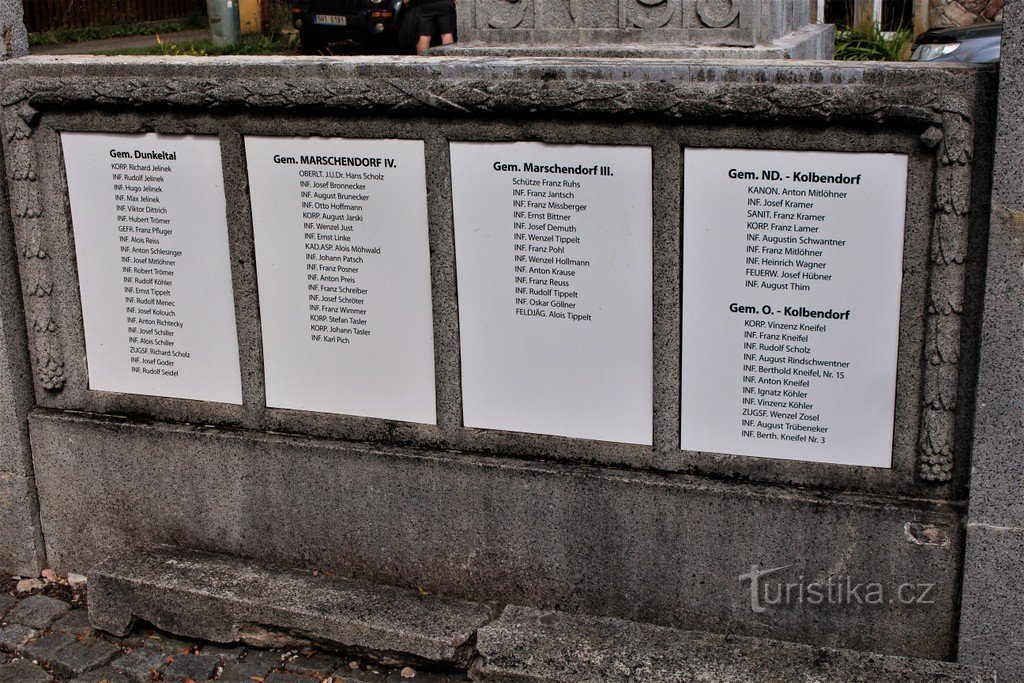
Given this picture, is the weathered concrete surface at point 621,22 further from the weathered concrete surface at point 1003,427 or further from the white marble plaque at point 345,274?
the weathered concrete surface at point 1003,427

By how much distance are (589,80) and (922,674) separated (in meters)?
2.08

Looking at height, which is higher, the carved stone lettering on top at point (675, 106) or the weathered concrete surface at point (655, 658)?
the carved stone lettering on top at point (675, 106)

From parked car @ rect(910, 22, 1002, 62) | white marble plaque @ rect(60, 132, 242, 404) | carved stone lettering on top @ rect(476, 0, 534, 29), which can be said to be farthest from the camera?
parked car @ rect(910, 22, 1002, 62)

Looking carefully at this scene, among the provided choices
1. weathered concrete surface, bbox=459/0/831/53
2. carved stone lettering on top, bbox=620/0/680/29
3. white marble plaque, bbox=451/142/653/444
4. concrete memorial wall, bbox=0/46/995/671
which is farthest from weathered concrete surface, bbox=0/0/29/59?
carved stone lettering on top, bbox=620/0/680/29

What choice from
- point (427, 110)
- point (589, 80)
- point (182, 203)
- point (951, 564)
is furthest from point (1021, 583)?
point (182, 203)

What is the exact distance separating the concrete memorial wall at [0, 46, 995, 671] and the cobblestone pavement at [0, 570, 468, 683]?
356 mm

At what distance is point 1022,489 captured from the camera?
12.2 feet

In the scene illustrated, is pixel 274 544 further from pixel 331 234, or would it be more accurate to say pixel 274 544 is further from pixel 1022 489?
pixel 1022 489

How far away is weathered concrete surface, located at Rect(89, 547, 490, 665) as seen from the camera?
4238 millimetres

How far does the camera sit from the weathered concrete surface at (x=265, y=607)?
4.24 meters

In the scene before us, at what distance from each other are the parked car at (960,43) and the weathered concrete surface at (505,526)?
860 centimetres

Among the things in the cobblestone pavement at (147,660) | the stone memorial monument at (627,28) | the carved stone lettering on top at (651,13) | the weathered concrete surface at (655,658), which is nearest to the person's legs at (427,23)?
the stone memorial monument at (627,28)

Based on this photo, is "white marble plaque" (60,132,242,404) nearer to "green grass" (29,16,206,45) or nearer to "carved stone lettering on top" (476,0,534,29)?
"carved stone lettering on top" (476,0,534,29)

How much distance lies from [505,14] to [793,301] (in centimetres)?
269
